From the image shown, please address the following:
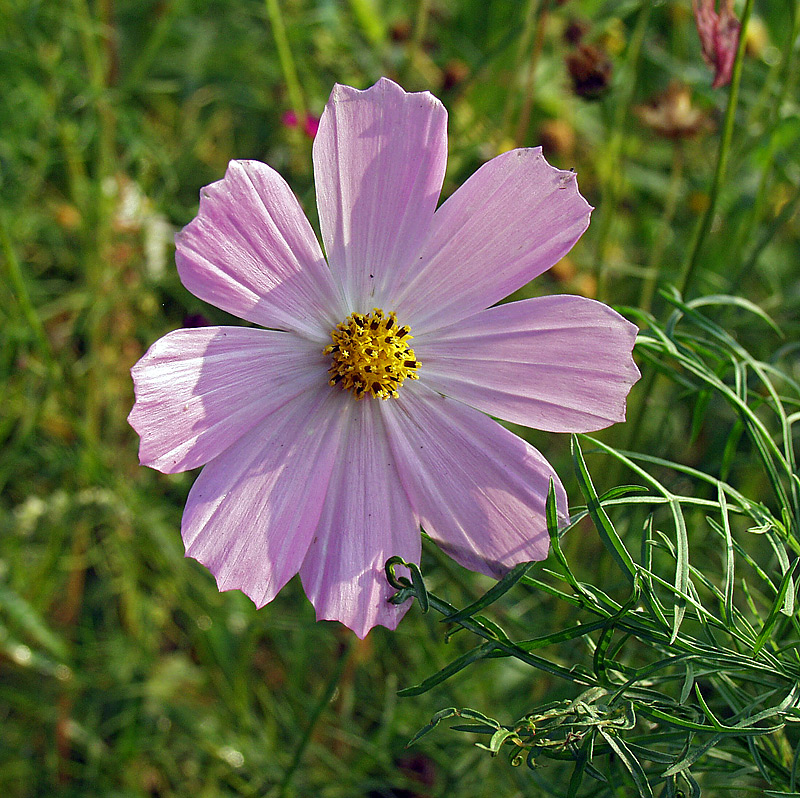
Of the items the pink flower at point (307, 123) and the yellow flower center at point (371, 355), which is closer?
the yellow flower center at point (371, 355)

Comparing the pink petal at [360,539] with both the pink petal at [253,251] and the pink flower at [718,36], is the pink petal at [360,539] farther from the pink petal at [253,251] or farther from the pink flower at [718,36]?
the pink flower at [718,36]

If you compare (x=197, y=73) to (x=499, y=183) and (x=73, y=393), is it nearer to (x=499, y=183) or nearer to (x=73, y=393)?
(x=73, y=393)

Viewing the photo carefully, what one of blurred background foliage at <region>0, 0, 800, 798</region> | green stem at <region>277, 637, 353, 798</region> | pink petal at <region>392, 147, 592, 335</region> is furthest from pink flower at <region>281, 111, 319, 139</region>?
green stem at <region>277, 637, 353, 798</region>

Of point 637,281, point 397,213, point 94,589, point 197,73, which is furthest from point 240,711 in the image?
point 197,73

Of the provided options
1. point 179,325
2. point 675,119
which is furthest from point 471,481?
point 675,119

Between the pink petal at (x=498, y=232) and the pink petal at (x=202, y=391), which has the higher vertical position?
the pink petal at (x=498, y=232)

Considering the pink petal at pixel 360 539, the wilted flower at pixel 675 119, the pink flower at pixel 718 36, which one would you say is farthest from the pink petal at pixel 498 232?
the wilted flower at pixel 675 119

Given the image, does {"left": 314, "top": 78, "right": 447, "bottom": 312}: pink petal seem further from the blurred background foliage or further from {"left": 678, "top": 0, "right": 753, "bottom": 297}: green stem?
{"left": 678, "top": 0, "right": 753, "bottom": 297}: green stem
